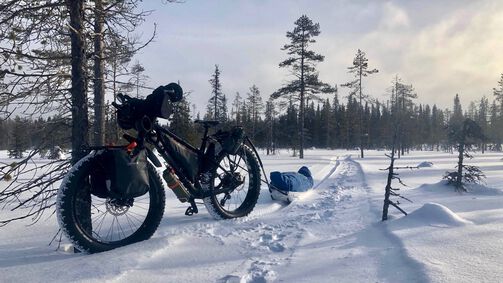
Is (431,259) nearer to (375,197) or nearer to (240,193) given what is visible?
(240,193)

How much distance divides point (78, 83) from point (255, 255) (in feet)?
9.35

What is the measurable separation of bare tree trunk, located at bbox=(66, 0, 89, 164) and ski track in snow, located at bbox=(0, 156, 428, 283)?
1.34 metres

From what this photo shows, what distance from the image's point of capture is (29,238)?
4.46m

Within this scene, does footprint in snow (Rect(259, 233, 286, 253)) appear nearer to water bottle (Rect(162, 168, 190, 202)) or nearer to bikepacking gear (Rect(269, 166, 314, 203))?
water bottle (Rect(162, 168, 190, 202))

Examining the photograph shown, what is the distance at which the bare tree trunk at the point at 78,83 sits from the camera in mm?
4355

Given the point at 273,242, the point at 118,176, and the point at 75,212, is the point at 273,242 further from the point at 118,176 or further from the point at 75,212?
the point at 75,212

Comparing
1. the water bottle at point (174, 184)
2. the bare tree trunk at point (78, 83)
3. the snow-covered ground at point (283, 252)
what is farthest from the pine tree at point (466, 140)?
the bare tree trunk at point (78, 83)

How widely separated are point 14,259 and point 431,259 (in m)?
3.94

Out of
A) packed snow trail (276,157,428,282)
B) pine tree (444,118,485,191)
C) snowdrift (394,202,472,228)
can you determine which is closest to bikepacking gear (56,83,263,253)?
packed snow trail (276,157,428,282)

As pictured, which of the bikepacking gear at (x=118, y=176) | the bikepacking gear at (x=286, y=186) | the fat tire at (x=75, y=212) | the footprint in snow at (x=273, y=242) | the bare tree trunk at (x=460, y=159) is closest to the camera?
the fat tire at (x=75, y=212)

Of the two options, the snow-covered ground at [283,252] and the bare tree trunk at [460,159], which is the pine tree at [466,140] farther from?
the snow-covered ground at [283,252]

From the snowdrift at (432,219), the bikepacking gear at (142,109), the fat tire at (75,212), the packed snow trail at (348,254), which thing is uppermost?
the bikepacking gear at (142,109)

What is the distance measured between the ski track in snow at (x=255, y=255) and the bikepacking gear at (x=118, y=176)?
58 cm

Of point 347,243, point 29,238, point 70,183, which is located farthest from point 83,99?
point 347,243
